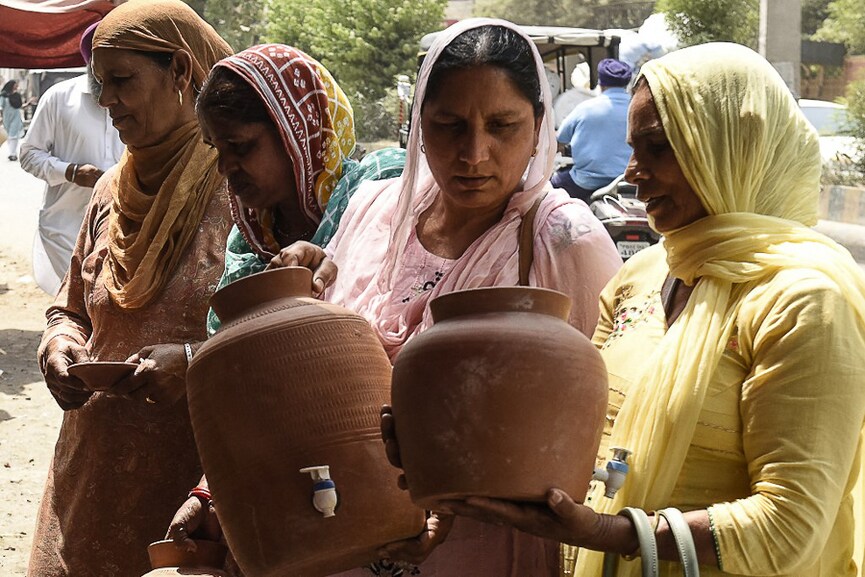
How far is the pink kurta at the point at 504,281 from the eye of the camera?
2.39 meters

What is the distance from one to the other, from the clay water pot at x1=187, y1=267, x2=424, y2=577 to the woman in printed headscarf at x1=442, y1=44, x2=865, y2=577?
0.30 meters

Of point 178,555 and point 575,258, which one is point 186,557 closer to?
point 178,555

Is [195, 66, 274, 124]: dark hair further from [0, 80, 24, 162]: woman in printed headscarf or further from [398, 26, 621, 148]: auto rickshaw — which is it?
[0, 80, 24, 162]: woman in printed headscarf

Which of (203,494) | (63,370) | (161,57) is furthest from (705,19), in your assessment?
(203,494)

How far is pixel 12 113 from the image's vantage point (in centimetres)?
2409

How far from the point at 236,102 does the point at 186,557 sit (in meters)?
1.10

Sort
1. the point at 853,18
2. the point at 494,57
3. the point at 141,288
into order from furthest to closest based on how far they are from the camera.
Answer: the point at 853,18, the point at 141,288, the point at 494,57

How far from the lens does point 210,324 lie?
123 inches

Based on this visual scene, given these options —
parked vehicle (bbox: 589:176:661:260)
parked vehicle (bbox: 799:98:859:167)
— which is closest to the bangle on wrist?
parked vehicle (bbox: 589:176:661:260)

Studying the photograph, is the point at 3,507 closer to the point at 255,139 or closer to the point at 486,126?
the point at 255,139

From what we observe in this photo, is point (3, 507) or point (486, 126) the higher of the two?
point (486, 126)

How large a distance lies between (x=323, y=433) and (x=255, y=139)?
105cm

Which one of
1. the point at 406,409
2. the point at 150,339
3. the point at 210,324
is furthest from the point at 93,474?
the point at 406,409

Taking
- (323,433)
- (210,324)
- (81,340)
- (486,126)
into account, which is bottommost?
(81,340)
